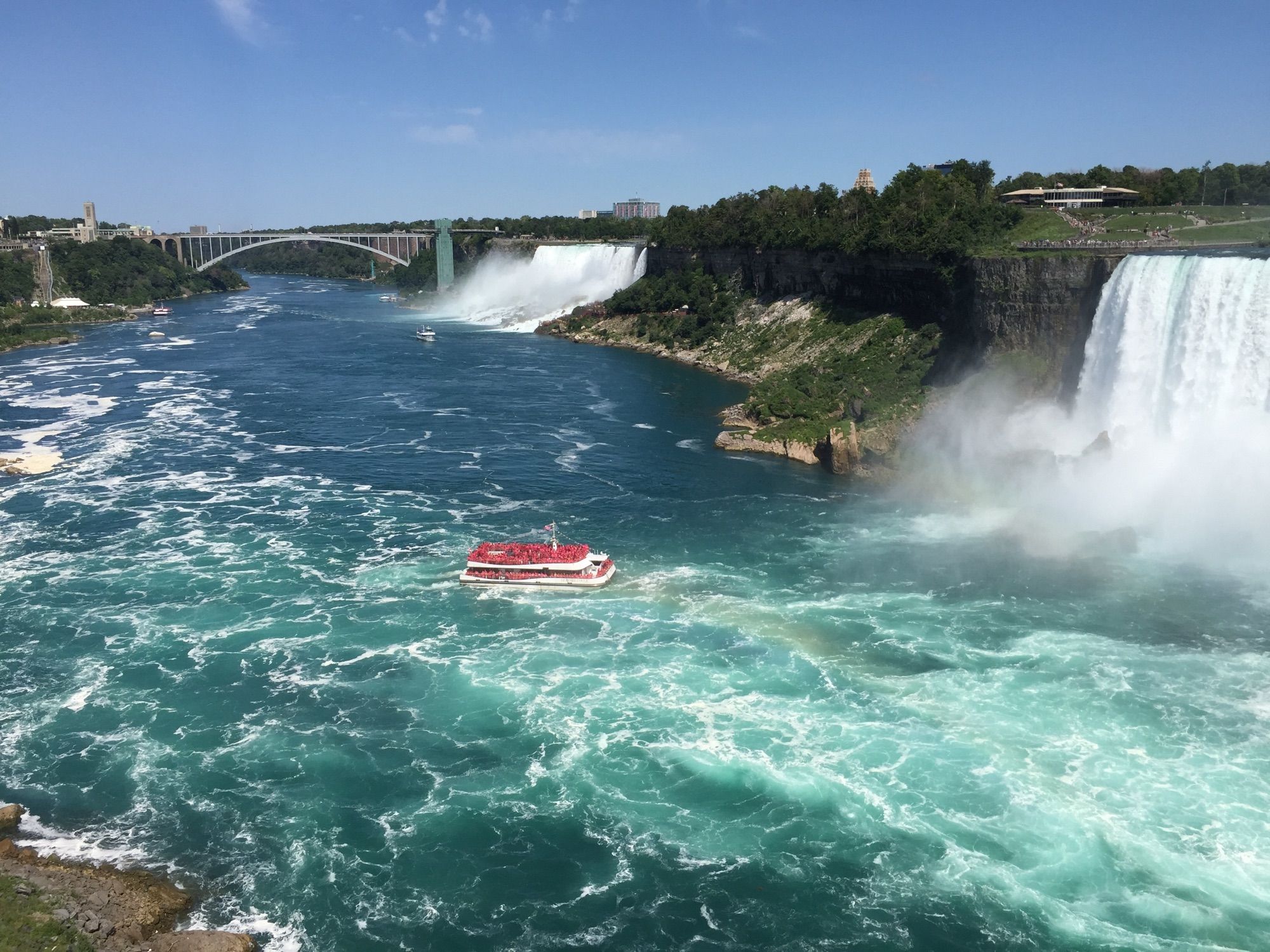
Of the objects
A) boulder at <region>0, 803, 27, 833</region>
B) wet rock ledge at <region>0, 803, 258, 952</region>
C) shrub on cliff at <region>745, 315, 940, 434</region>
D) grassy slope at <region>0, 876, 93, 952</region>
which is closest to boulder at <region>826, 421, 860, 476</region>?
shrub on cliff at <region>745, 315, 940, 434</region>

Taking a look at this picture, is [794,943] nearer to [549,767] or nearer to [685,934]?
[685,934]

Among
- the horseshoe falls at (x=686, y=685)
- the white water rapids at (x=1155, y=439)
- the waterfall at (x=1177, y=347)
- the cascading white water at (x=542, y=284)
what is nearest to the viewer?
the horseshoe falls at (x=686, y=685)

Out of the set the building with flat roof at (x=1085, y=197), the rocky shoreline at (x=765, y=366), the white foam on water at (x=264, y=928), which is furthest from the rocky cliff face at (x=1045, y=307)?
the white foam on water at (x=264, y=928)

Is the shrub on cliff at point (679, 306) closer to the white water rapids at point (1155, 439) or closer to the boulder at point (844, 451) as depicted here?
the boulder at point (844, 451)

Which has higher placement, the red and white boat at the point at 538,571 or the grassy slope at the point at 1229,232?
the grassy slope at the point at 1229,232

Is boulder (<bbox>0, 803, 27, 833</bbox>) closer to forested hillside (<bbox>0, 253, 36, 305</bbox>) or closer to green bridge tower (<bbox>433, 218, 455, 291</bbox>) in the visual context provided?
forested hillside (<bbox>0, 253, 36, 305</bbox>)

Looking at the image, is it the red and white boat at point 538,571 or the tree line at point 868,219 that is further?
the tree line at point 868,219
